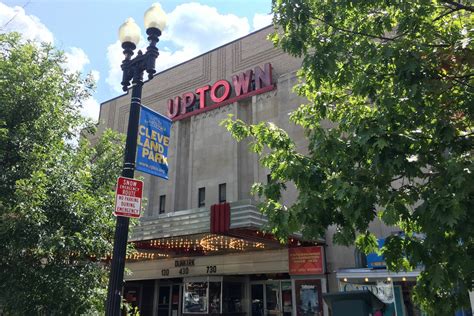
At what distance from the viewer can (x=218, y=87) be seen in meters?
24.4

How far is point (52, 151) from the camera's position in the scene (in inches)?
334

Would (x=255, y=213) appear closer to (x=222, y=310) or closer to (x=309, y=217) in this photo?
(x=222, y=310)

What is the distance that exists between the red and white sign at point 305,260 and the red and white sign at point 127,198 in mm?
12839

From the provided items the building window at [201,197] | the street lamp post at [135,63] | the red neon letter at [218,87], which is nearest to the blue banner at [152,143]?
the street lamp post at [135,63]

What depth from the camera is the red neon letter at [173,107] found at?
25672 mm

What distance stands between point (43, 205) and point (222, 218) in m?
8.41

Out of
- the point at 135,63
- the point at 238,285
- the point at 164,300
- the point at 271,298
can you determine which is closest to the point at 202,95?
the point at 238,285

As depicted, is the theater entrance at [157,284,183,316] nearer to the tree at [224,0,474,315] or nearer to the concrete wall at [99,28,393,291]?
the concrete wall at [99,28,393,291]

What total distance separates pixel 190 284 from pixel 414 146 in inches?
712

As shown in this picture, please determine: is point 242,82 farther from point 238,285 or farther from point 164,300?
point 164,300

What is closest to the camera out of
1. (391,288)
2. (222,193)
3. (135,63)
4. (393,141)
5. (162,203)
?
(393,141)

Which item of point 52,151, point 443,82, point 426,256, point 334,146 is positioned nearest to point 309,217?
point 334,146

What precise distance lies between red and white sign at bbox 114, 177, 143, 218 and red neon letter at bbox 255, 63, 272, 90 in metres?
16.2

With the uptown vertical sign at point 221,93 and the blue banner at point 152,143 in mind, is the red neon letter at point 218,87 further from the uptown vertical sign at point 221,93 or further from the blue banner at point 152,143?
the blue banner at point 152,143
